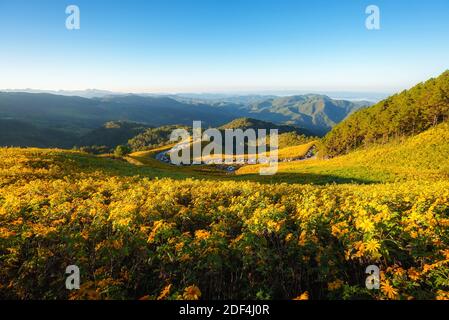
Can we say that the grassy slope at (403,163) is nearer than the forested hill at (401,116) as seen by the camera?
Yes

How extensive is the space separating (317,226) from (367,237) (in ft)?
5.37

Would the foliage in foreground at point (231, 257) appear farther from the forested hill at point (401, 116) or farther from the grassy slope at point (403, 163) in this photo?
the forested hill at point (401, 116)

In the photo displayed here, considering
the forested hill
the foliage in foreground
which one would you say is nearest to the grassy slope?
the forested hill

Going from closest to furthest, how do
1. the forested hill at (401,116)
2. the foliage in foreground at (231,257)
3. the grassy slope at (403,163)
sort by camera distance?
1. the foliage in foreground at (231,257)
2. the grassy slope at (403,163)
3. the forested hill at (401,116)

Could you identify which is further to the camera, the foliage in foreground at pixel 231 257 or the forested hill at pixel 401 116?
the forested hill at pixel 401 116

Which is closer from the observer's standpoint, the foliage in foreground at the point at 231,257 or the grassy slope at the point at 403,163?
the foliage in foreground at the point at 231,257

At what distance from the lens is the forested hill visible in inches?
2501

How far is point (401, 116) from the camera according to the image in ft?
228

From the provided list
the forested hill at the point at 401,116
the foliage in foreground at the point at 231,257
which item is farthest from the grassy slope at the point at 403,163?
the foliage in foreground at the point at 231,257

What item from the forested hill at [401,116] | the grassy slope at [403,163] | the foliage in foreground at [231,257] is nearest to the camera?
the foliage in foreground at [231,257]

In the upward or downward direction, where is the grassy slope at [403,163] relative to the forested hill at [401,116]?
downward

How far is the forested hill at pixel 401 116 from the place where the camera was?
208 feet
